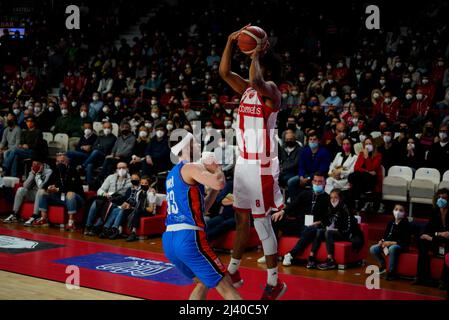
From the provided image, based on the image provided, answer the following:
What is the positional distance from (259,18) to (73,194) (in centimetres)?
1045

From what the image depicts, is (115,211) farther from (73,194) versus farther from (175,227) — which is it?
(175,227)

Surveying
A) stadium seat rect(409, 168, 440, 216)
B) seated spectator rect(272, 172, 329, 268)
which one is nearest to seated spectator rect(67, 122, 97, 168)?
seated spectator rect(272, 172, 329, 268)

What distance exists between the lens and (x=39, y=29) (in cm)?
Result: 2381

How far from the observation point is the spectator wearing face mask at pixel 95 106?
1825cm

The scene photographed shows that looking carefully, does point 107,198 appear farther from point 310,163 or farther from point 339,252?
point 339,252

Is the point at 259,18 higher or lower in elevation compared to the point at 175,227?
higher

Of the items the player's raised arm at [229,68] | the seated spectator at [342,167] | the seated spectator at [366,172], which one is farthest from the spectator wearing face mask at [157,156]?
the player's raised arm at [229,68]

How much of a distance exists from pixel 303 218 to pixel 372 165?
241cm

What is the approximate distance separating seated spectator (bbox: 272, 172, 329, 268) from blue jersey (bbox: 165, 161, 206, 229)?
419 cm

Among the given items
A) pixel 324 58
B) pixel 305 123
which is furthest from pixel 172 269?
pixel 324 58

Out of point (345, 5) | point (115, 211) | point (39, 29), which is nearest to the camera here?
point (115, 211)

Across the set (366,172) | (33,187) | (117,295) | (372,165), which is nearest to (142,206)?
(33,187)

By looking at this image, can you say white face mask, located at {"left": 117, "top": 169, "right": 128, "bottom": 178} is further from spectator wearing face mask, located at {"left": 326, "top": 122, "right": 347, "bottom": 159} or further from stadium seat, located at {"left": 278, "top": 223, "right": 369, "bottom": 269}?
spectator wearing face mask, located at {"left": 326, "top": 122, "right": 347, "bottom": 159}
